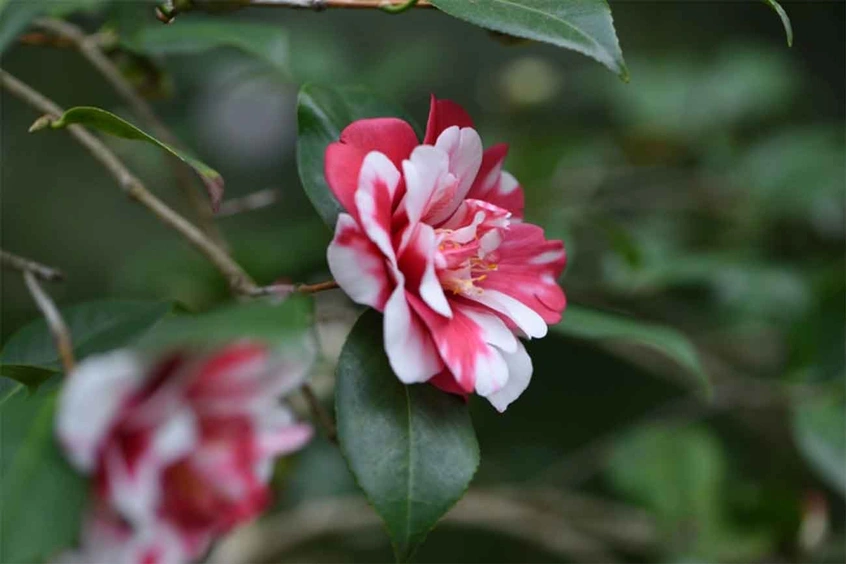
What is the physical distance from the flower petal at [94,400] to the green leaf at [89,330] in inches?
4.6

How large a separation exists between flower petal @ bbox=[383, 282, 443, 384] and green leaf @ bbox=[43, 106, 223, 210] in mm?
124

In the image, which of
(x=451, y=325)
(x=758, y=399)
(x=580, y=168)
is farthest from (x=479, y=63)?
(x=451, y=325)

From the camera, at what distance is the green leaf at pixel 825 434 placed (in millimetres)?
1066

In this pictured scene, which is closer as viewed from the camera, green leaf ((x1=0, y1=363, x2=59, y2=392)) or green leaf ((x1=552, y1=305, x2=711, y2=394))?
green leaf ((x1=0, y1=363, x2=59, y2=392))

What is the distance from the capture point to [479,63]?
2.26 metres

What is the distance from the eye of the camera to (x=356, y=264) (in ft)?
1.76

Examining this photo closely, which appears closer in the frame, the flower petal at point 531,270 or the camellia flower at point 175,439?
the camellia flower at point 175,439

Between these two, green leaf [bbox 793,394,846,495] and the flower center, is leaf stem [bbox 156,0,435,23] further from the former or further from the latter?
Result: green leaf [bbox 793,394,846,495]

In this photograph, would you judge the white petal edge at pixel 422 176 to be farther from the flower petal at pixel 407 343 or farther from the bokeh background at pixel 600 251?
the bokeh background at pixel 600 251

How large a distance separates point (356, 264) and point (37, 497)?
20 centimetres

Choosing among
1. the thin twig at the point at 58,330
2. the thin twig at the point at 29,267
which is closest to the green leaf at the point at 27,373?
the thin twig at the point at 58,330

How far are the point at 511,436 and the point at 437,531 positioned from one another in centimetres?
22

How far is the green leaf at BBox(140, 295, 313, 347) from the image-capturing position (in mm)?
410

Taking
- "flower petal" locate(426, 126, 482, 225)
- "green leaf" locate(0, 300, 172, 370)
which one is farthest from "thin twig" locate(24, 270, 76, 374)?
"flower petal" locate(426, 126, 482, 225)
